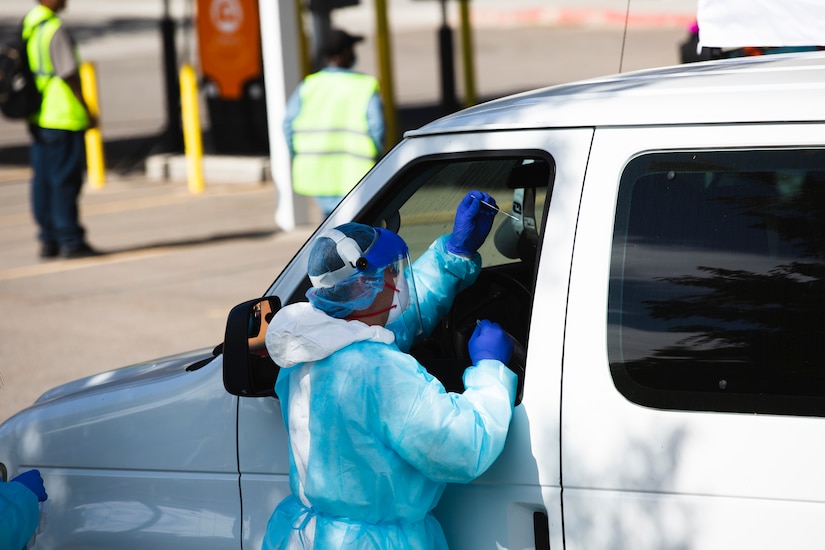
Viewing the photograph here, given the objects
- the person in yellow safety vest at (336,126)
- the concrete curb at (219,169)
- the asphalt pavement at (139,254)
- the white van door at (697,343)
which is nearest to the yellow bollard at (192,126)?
the asphalt pavement at (139,254)

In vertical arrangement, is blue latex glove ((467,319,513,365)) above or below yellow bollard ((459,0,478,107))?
below

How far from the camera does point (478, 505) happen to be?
2.63 m

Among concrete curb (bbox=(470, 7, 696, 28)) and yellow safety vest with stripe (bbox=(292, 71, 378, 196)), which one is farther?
concrete curb (bbox=(470, 7, 696, 28))

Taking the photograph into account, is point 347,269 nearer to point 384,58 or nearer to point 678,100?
point 678,100

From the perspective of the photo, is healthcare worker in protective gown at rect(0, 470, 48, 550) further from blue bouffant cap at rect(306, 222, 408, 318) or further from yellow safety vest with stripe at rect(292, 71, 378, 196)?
yellow safety vest with stripe at rect(292, 71, 378, 196)

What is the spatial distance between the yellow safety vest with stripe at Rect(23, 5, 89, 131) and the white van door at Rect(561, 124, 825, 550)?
8152 mm

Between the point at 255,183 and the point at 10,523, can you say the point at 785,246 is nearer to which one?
the point at 10,523

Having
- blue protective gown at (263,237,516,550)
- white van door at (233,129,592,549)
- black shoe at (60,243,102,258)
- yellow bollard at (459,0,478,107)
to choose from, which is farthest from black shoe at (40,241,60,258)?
blue protective gown at (263,237,516,550)

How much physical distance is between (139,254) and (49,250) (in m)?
0.84

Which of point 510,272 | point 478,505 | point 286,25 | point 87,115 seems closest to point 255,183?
point 286,25

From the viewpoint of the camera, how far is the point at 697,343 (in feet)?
7.85

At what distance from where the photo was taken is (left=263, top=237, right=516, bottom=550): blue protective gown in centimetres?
246

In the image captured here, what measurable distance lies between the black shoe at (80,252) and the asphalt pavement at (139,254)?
3.1 inches

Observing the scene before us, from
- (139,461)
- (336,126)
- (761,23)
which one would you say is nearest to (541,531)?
(139,461)
